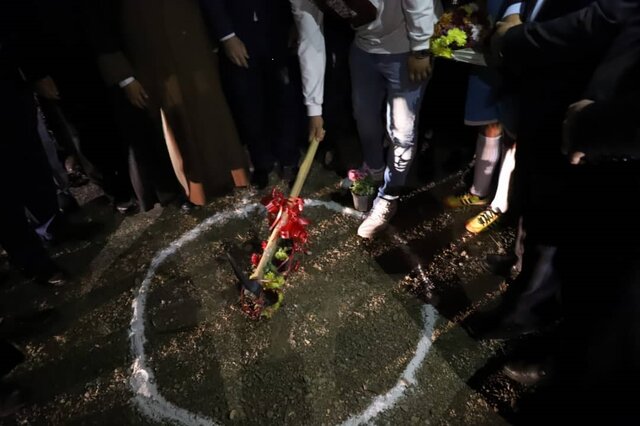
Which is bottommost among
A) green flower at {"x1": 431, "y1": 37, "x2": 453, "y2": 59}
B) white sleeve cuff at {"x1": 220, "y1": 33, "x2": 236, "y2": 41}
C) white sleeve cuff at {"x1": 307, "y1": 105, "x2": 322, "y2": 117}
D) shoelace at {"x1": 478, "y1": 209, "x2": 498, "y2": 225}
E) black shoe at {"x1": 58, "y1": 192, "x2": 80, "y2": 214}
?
shoelace at {"x1": 478, "y1": 209, "x2": 498, "y2": 225}

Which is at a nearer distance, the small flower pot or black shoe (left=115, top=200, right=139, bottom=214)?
the small flower pot

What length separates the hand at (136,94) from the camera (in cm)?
350

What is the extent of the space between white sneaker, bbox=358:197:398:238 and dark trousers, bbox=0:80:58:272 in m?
2.72

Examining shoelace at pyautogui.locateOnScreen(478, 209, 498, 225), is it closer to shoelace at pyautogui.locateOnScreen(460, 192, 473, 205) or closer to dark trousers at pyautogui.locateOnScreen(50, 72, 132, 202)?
shoelace at pyautogui.locateOnScreen(460, 192, 473, 205)

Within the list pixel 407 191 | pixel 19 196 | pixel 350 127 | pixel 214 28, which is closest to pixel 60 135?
pixel 19 196

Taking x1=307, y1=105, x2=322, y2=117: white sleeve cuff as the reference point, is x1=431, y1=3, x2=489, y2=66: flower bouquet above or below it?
above

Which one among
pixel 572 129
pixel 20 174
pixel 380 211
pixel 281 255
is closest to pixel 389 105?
pixel 380 211

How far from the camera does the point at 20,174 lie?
143 inches

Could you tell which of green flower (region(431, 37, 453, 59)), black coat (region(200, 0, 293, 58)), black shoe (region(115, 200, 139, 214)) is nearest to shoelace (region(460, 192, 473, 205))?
green flower (region(431, 37, 453, 59))

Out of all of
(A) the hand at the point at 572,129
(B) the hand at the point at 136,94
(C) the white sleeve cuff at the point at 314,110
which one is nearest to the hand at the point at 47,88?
(B) the hand at the point at 136,94

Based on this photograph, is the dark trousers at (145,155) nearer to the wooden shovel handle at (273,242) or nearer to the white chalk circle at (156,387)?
the white chalk circle at (156,387)

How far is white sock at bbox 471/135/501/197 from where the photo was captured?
3.76 metres

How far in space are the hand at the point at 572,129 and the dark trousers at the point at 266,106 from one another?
2.46 metres

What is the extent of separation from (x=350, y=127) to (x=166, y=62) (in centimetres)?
224
